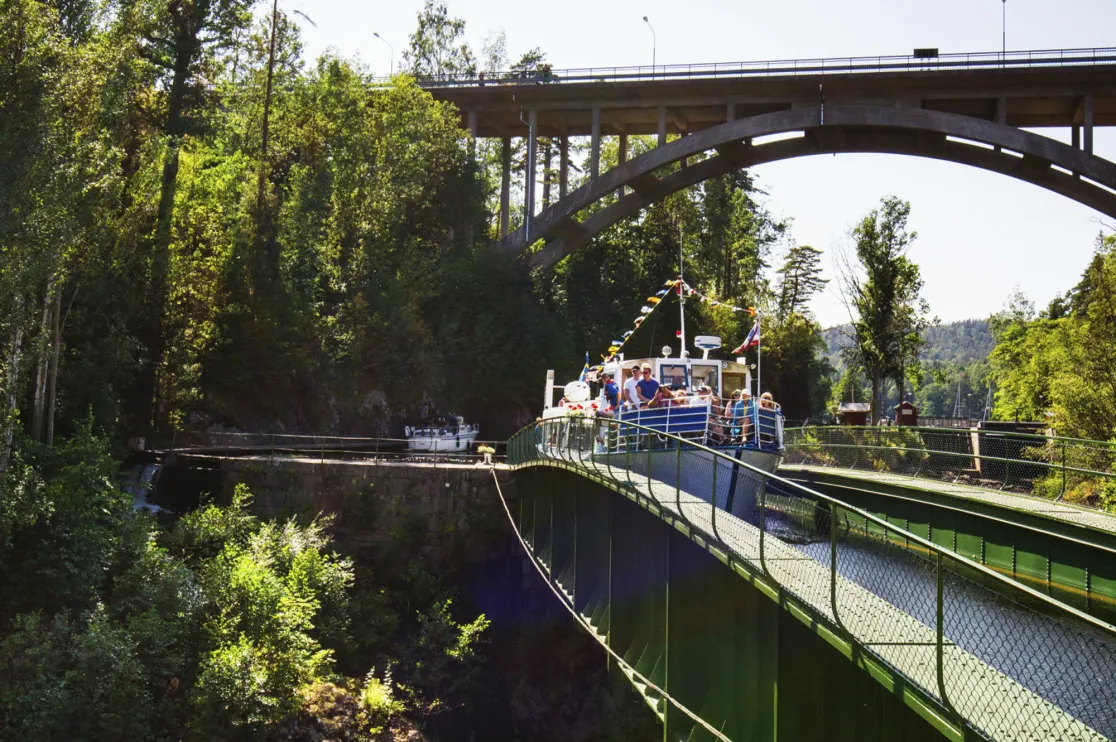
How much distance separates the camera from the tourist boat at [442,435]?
1535 inches

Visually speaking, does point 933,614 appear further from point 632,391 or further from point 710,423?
point 632,391

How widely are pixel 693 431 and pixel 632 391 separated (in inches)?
69.1

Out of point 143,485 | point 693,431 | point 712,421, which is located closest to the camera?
point 693,431

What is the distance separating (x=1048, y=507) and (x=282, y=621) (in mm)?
14593

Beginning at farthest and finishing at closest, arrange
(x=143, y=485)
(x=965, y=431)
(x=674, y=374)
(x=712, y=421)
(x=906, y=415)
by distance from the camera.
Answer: (x=906, y=415) → (x=143, y=485) → (x=674, y=374) → (x=712, y=421) → (x=965, y=431)

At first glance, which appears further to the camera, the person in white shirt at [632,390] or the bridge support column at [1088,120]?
the bridge support column at [1088,120]

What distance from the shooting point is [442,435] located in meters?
39.8

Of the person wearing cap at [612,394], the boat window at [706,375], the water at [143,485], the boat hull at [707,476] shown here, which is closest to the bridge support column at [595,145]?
the boat window at [706,375]

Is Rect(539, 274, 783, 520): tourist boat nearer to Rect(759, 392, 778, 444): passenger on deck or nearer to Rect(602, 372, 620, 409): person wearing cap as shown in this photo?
Rect(759, 392, 778, 444): passenger on deck

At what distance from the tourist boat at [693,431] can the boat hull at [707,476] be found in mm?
12

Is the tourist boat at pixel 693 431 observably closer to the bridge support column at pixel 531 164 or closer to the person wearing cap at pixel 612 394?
the person wearing cap at pixel 612 394

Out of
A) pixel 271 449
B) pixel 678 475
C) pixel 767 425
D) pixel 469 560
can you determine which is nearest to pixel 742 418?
pixel 767 425

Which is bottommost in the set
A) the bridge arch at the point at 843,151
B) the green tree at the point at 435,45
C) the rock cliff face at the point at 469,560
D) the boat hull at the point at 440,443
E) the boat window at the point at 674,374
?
the rock cliff face at the point at 469,560

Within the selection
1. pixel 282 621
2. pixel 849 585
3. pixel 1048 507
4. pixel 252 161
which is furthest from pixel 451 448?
pixel 849 585
